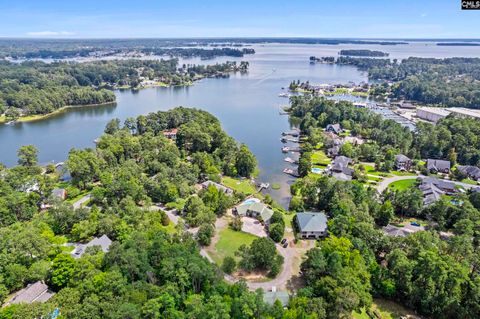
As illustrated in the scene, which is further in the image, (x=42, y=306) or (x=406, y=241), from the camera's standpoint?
(x=406, y=241)

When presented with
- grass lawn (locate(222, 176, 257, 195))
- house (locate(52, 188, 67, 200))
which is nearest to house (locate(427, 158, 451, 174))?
grass lawn (locate(222, 176, 257, 195))

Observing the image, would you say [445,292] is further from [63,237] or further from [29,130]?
[29,130]

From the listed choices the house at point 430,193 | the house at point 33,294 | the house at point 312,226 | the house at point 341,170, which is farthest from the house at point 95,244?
the house at point 430,193

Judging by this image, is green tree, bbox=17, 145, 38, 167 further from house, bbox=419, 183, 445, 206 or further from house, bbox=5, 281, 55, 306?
house, bbox=419, 183, 445, 206

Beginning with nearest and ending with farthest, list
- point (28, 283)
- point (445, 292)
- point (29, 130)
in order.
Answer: point (445, 292)
point (28, 283)
point (29, 130)

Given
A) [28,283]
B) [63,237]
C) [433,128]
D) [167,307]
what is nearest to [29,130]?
[63,237]

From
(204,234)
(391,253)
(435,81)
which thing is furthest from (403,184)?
(435,81)

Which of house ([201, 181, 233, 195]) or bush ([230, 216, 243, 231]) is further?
house ([201, 181, 233, 195])

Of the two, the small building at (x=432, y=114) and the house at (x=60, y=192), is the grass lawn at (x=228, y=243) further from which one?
the small building at (x=432, y=114)

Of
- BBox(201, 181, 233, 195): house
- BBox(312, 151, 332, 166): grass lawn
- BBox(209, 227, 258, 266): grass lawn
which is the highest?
BBox(312, 151, 332, 166): grass lawn
